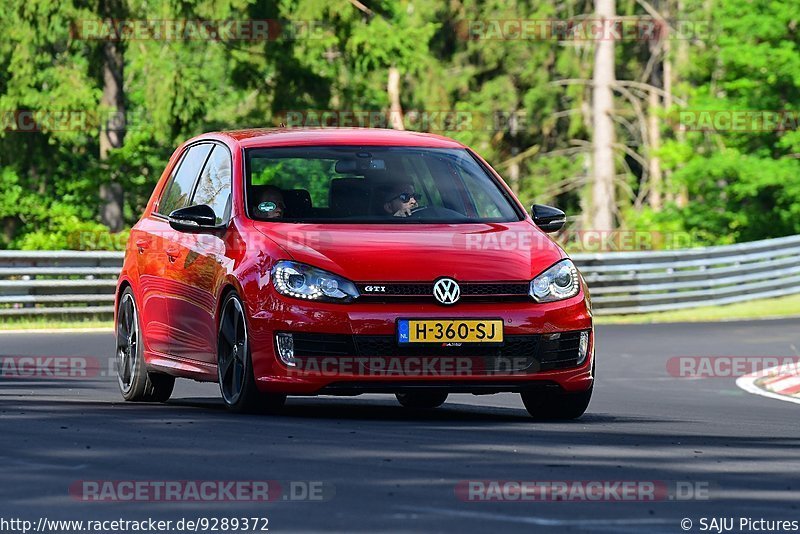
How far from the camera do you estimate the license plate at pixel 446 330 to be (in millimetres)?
10320

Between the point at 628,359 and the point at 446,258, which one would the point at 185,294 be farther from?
the point at 628,359

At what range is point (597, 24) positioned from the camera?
42156mm

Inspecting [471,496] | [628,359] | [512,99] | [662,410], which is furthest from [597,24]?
[471,496]

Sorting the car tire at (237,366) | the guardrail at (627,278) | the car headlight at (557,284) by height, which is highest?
the car headlight at (557,284)

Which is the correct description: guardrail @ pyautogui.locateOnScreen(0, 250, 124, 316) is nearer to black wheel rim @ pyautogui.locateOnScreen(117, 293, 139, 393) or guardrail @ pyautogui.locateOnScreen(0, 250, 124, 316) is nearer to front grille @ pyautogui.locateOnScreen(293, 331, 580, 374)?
black wheel rim @ pyautogui.locateOnScreen(117, 293, 139, 393)

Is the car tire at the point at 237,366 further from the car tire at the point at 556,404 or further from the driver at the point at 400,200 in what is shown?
the car tire at the point at 556,404

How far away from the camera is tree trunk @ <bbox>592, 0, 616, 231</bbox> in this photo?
4231 centimetres

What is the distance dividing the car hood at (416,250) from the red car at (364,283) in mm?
11

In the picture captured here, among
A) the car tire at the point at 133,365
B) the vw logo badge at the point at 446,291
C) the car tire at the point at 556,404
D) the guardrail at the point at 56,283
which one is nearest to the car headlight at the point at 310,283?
the vw logo badge at the point at 446,291

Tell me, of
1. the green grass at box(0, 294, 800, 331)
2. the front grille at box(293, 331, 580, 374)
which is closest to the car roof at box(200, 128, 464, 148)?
the front grille at box(293, 331, 580, 374)

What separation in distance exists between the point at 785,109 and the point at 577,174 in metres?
18.2

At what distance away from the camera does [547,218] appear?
1166 cm

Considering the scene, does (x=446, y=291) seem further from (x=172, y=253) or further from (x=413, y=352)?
(x=172, y=253)

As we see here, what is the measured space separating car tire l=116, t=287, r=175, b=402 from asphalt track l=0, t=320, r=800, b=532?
193mm
